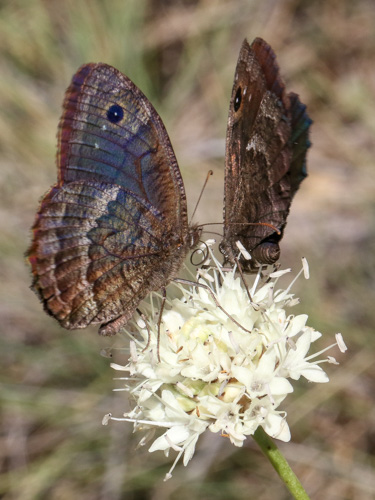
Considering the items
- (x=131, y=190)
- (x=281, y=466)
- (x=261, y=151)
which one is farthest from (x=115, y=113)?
(x=281, y=466)

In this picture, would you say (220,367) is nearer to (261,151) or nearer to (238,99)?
(261,151)

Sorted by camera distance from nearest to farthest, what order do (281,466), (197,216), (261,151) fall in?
(281,466)
(261,151)
(197,216)

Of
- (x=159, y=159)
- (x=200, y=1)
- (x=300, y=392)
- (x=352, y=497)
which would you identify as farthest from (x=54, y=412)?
(x=200, y=1)

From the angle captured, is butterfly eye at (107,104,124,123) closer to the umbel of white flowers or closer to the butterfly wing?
the butterfly wing

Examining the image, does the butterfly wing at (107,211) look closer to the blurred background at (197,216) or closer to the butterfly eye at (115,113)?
the butterfly eye at (115,113)

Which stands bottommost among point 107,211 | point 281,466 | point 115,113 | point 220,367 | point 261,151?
point 281,466

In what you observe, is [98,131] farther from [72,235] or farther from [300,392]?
[300,392]

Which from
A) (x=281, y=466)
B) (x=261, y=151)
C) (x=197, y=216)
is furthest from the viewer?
(x=197, y=216)
